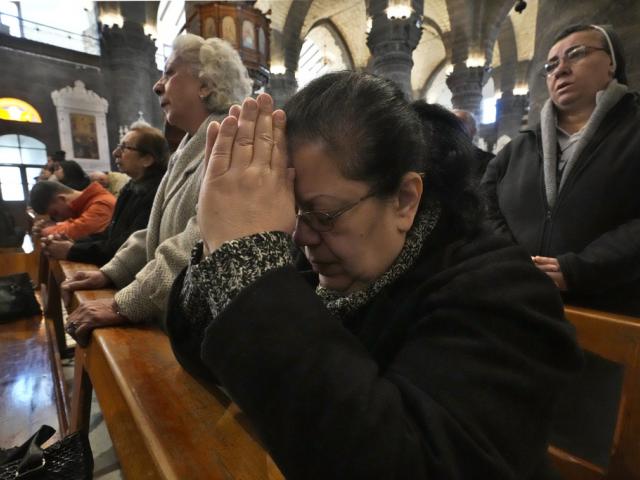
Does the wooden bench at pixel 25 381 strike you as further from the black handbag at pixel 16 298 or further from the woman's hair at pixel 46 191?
the woman's hair at pixel 46 191

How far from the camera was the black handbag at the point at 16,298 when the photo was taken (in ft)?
9.41

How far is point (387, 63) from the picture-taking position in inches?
315

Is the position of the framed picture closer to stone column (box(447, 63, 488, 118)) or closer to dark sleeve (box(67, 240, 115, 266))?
dark sleeve (box(67, 240, 115, 266))

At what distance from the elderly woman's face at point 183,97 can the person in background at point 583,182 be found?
1.54 metres

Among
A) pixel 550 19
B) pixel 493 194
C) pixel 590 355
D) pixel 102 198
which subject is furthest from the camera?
pixel 550 19

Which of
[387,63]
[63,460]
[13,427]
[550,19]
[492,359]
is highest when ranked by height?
[387,63]

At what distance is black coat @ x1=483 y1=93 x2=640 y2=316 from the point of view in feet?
5.40

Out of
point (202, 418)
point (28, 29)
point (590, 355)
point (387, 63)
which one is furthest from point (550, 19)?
point (28, 29)

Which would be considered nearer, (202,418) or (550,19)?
(202,418)

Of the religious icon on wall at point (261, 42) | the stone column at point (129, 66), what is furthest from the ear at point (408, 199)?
the stone column at point (129, 66)

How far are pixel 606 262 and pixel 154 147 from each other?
2711 millimetres

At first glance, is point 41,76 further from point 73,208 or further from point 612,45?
point 612,45

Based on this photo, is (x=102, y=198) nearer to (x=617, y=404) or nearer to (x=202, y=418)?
(x=202, y=418)

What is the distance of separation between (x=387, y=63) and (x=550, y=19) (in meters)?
3.74
